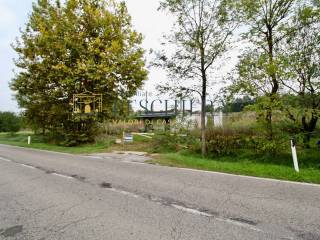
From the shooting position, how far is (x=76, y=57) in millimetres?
18078

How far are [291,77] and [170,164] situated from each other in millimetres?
5359

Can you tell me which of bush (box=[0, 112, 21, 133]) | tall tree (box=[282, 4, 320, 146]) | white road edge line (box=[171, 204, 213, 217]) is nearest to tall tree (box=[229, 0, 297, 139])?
tall tree (box=[282, 4, 320, 146])

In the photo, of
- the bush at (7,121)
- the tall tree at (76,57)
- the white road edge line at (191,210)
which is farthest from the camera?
the bush at (7,121)

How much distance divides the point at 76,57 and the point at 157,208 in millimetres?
15671

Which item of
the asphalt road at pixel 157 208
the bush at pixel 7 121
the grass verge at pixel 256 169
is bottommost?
the asphalt road at pixel 157 208

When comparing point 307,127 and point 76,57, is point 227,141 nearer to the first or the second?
point 307,127

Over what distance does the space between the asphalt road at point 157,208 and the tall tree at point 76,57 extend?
11.4 meters

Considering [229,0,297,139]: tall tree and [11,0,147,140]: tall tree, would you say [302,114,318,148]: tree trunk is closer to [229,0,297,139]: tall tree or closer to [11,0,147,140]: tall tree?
[229,0,297,139]: tall tree

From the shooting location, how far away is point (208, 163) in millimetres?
9578

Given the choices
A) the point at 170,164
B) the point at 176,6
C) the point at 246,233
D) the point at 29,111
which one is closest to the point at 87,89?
the point at 29,111

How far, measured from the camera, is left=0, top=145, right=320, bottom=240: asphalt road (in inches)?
149

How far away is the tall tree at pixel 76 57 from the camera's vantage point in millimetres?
17641

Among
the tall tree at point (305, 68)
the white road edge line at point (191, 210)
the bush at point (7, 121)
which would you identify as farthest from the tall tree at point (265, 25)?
the bush at point (7, 121)

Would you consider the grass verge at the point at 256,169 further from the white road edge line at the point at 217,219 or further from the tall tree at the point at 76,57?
the tall tree at the point at 76,57
